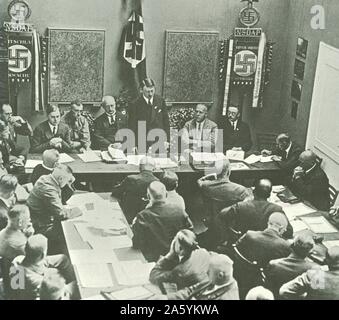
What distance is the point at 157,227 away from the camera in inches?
316

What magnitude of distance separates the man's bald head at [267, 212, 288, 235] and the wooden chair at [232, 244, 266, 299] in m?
0.59

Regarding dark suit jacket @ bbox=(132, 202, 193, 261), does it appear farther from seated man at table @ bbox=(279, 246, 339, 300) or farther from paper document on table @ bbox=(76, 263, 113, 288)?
seated man at table @ bbox=(279, 246, 339, 300)

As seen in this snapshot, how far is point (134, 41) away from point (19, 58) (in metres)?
1.60

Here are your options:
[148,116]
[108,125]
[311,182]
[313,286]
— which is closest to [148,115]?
[148,116]

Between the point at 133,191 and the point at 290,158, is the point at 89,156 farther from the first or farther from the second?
the point at 290,158

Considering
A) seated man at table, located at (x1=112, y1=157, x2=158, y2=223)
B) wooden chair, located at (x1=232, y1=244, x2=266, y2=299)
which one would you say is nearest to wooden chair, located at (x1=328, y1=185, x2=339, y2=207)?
wooden chair, located at (x1=232, y1=244, x2=266, y2=299)

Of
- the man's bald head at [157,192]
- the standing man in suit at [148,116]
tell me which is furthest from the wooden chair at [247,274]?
the standing man in suit at [148,116]

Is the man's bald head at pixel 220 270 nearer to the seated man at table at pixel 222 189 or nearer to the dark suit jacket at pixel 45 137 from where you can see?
the seated man at table at pixel 222 189

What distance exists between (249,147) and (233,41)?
5.17 feet

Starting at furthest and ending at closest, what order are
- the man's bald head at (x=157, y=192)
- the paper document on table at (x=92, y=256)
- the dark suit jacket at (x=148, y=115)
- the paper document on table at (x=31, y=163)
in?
1. the dark suit jacket at (x=148, y=115)
2. the paper document on table at (x=31, y=163)
3. the man's bald head at (x=157, y=192)
4. the paper document on table at (x=92, y=256)

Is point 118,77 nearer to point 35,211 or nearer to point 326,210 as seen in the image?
point 35,211

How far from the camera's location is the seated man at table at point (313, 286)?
7512 millimetres

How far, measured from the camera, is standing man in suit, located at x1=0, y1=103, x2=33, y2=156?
912cm

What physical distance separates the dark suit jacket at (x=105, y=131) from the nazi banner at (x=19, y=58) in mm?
1164
